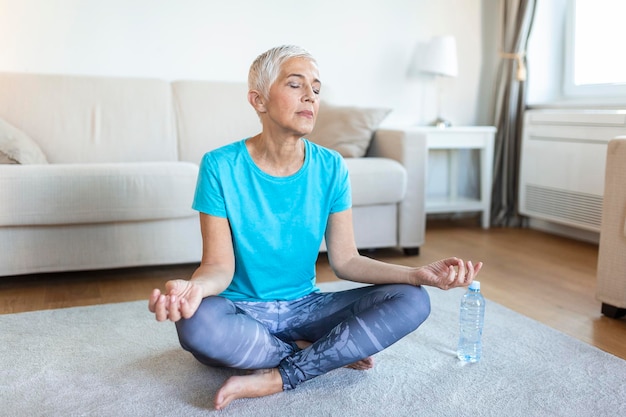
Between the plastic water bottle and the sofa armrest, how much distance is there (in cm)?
106

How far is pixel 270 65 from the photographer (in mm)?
1458

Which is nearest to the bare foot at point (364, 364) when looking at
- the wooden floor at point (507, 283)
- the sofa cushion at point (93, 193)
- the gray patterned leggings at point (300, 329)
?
the gray patterned leggings at point (300, 329)

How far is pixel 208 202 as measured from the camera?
1.47m

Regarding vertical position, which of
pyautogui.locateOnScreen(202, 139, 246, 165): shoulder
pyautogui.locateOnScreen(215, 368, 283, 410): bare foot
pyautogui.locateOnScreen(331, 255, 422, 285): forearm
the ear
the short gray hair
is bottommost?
pyautogui.locateOnScreen(215, 368, 283, 410): bare foot

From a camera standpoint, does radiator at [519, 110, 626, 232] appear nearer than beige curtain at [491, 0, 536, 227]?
Yes

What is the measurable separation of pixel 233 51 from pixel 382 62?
0.95m

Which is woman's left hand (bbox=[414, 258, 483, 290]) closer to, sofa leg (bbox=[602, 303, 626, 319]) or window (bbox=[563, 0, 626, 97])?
sofa leg (bbox=[602, 303, 626, 319])

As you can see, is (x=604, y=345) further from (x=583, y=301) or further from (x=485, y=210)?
(x=485, y=210)

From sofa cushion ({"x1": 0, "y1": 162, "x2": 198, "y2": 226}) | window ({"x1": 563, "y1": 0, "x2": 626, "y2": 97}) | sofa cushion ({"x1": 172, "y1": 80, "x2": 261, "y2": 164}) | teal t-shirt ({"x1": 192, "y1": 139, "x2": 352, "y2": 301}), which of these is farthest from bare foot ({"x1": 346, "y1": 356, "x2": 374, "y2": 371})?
window ({"x1": 563, "y1": 0, "x2": 626, "y2": 97})

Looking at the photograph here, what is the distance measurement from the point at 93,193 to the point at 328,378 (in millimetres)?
1265

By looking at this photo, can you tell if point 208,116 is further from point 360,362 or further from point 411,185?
point 360,362

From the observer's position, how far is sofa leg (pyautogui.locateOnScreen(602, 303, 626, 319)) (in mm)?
2109

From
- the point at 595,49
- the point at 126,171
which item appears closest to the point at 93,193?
the point at 126,171

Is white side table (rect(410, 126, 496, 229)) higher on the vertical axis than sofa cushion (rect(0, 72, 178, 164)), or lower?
lower
